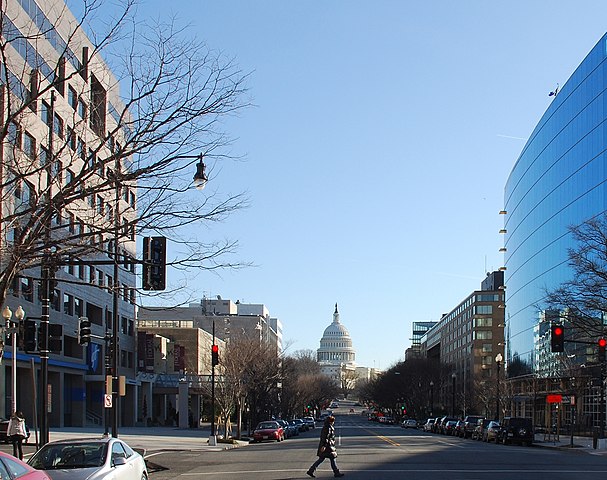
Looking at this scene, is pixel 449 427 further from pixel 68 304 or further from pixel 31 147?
pixel 31 147

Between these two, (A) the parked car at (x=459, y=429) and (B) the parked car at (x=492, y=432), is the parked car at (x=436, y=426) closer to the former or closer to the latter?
(A) the parked car at (x=459, y=429)

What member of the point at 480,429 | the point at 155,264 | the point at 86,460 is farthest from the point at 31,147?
the point at 480,429

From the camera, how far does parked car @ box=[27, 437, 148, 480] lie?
1558 cm

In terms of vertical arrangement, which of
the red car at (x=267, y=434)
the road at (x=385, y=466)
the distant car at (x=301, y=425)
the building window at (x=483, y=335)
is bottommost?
the distant car at (x=301, y=425)

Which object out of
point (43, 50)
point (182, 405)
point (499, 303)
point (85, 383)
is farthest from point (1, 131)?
point (499, 303)

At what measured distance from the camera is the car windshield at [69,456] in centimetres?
1620

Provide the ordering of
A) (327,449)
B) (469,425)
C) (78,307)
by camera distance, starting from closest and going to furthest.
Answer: (327,449) < (78,307) < (469,425)

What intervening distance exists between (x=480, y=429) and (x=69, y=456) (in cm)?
4755

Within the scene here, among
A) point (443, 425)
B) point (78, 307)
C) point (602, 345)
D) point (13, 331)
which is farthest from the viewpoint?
point (443, 425)

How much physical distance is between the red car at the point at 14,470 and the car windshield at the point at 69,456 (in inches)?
163

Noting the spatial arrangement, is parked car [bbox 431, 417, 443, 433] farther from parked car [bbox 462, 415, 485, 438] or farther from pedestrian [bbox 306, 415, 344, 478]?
pedestrian [bbox 306, 415, 344, 478]

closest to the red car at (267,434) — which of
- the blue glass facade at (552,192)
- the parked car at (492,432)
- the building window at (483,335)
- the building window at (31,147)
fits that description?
the parked car at (492,432)

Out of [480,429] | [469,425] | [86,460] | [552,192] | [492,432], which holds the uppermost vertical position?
[552,192]

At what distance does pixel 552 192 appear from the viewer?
86.9 meters
